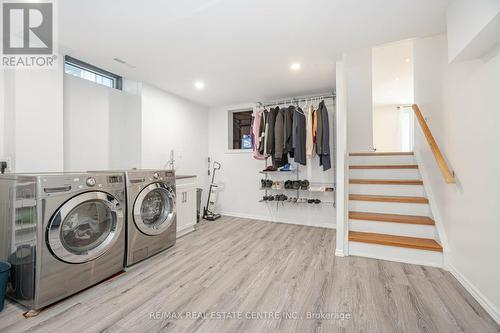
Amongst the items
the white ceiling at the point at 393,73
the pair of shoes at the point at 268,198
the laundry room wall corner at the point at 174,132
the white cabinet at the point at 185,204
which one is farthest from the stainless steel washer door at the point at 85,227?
the white ceiling at the point at 393,73

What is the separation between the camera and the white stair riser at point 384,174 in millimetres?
2959

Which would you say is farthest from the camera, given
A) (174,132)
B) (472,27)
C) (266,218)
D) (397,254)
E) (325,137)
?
(266,218)

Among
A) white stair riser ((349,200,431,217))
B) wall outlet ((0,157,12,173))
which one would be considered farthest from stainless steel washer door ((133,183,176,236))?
white stair riser ((349,200,431,217))

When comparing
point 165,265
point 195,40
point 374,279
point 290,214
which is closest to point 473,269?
point 374,279

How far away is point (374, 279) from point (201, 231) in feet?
7.75

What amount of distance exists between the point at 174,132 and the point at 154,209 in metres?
1.65

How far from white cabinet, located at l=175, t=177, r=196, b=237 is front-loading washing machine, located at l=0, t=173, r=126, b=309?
113 centimetres

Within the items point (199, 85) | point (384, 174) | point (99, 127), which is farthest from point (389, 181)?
point (99, 127)

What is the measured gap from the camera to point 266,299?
5.34 ft

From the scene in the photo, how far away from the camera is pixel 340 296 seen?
1.65 meters

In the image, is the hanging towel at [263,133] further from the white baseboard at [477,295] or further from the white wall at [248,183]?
the white baseboard at [477,295]

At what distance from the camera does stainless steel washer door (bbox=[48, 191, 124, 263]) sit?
1548mm

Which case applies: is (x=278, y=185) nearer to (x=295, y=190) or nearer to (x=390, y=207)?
(x=295, y=190)

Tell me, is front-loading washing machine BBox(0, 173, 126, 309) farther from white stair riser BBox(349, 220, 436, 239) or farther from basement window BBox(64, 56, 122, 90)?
white stair riser BBox(349, 220, 436, 239)
